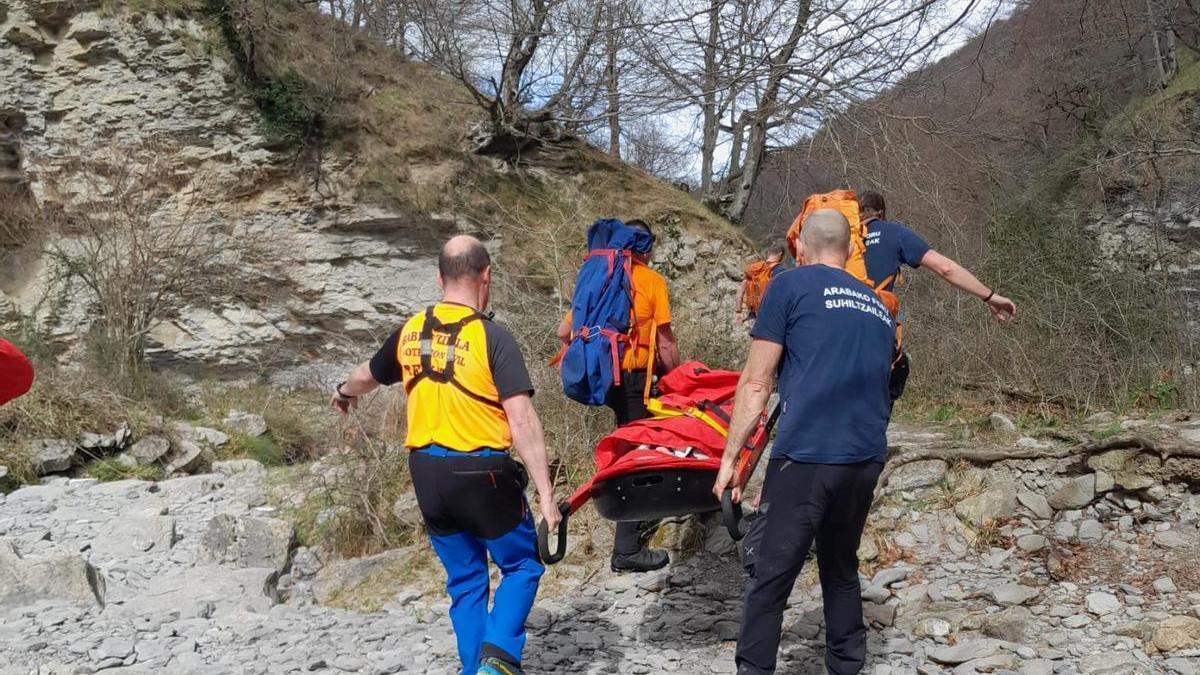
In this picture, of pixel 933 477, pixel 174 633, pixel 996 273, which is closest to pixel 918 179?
pixel 996 273

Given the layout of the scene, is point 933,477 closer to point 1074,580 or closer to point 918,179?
point 1074,580

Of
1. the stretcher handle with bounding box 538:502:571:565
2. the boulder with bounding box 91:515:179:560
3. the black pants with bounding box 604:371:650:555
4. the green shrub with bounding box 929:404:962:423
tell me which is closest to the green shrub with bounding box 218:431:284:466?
the boulder with bounding box 91:515:179:560

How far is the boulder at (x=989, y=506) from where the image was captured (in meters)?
4.92

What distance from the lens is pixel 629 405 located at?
4.96 meters

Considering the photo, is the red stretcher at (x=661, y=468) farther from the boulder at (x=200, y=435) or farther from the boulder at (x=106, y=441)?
the boulder at (x=200, y=435)

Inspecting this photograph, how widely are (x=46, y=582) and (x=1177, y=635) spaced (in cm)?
560

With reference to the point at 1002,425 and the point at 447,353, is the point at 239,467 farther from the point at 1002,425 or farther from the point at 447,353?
the point at 1002,425

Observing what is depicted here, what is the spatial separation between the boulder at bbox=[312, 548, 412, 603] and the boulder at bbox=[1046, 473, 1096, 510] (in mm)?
3877

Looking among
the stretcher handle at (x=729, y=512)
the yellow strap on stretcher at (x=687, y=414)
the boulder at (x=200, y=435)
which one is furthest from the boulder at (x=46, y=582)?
the boulder at (x=200, y=435)

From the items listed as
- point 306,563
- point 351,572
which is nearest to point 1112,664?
point 351,572

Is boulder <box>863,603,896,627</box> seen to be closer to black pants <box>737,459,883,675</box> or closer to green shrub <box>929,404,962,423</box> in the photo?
black pants <box>737,459,883,675</box>

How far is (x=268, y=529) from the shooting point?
626cm

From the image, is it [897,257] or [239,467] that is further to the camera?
[239,467]

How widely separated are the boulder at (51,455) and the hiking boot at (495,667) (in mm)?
7250
